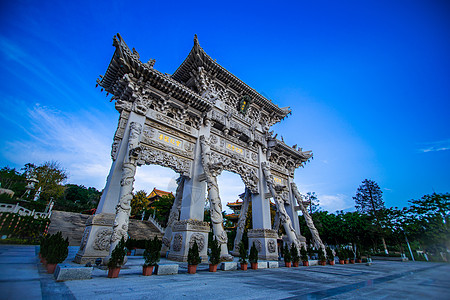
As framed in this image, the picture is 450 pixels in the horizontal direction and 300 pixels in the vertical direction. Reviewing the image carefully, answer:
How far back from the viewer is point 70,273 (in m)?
3.59

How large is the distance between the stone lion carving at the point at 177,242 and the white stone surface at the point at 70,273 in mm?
4013

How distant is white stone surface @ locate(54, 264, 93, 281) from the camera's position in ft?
11.5

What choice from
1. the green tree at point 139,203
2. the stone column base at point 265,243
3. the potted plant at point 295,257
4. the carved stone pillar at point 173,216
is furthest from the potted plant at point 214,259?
the green tree at point 139,203

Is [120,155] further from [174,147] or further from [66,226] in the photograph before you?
[66,226]

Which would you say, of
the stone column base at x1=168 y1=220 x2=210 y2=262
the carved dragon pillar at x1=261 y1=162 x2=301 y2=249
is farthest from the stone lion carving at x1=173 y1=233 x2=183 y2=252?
the carved dragon pillar at x1=261 y1=162 x2=301 y2=249

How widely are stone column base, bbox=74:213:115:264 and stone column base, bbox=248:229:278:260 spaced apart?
7.36 metres

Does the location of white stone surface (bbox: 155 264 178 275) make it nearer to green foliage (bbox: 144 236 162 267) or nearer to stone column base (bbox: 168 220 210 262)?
green foliage (bbox: 144 236 162 267)

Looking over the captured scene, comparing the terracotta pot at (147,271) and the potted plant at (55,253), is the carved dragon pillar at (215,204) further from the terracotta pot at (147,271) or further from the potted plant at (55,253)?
the potted plant at (55,253)

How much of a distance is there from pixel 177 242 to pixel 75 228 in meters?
16.9

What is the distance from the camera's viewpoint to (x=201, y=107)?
1004 cm

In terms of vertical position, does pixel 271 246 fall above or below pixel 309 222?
below

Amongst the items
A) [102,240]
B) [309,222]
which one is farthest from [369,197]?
[102,240]

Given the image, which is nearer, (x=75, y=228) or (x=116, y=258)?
(x=116, y=258)

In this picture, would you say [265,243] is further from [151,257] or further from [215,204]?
[151,257]
